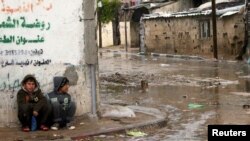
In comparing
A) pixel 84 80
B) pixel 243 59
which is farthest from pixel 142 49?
pixel 84 80

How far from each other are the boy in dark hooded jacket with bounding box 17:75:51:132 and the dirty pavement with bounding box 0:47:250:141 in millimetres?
212

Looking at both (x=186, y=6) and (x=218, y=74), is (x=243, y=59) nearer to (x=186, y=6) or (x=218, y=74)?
(x=218, y=74)

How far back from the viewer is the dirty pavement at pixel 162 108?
870cm

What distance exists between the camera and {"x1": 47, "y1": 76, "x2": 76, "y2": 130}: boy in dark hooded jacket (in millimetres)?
8828

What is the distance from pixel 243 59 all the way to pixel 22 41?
1998 cm

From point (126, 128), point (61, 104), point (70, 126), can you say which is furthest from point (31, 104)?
point (126, 128)

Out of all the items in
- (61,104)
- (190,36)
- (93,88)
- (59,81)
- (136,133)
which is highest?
(190,36)

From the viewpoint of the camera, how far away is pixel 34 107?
28.5 ft

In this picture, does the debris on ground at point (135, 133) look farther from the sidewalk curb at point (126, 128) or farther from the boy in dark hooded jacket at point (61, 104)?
the boy in dark hooded jacket at point (61, 104)

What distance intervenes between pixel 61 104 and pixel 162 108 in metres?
3.86

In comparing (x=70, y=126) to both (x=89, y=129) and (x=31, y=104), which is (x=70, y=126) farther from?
(x=31, y=104)

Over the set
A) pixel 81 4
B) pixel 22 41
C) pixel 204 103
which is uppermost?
pixel 81 4

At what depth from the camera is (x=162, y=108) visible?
1220cm

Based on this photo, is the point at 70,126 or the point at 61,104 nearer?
the point at 61,104
